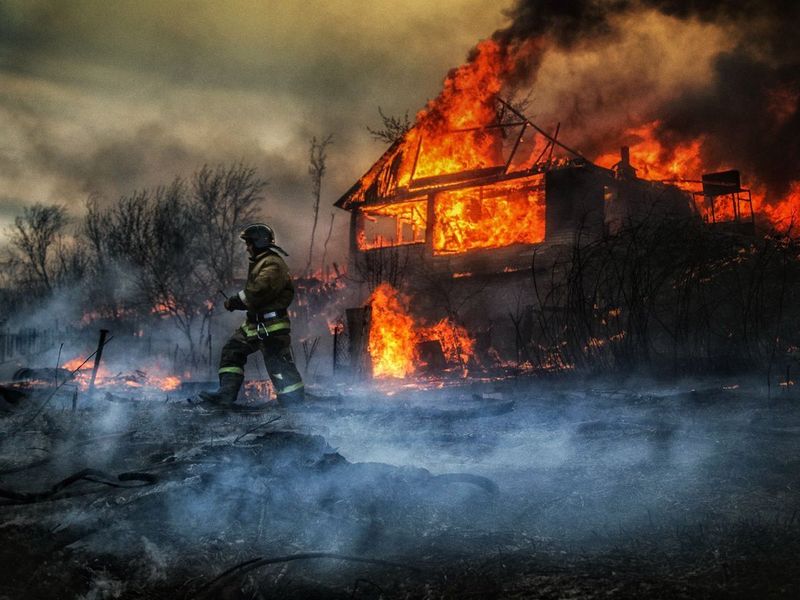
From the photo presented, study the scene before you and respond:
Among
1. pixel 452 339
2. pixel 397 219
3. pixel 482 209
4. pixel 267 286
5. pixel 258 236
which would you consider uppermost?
pixel 397 219

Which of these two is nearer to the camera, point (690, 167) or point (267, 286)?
point (267, 286)

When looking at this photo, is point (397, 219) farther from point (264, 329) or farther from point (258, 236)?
point (264, 329)

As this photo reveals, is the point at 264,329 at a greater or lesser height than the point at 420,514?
greater

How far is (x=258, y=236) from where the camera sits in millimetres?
8070

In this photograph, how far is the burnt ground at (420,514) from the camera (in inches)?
110

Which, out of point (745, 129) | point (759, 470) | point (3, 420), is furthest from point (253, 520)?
point (745, 129)

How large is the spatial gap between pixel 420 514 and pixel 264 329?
4.42 metres

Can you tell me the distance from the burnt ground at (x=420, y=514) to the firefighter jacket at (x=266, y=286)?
2.32 metres

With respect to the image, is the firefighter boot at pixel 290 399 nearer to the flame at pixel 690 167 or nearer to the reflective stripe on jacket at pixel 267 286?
the reflective stripe on jacket at pixel 267 286

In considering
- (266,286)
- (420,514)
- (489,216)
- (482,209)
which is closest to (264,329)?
(266,286)

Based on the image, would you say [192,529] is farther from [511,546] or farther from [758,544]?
[758,544]

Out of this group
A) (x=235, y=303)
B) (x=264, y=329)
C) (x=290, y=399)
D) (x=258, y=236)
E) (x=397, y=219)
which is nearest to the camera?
(x=290, y=399)

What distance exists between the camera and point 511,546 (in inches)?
125

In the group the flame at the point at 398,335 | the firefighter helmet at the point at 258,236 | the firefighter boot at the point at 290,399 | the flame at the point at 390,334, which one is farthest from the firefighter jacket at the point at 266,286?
the flame at the point at 390,334
